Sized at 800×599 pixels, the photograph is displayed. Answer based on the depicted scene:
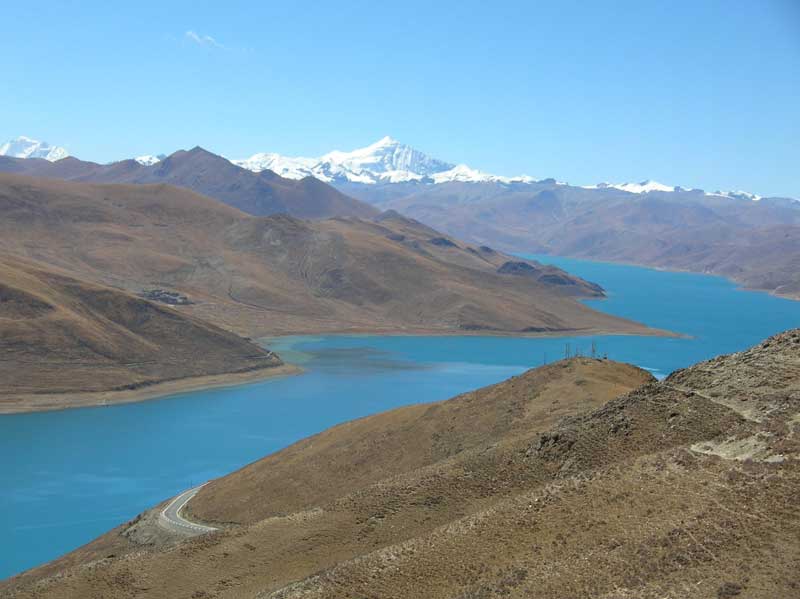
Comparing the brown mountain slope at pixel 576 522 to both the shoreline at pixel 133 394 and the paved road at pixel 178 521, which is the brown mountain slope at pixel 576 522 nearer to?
the paved road at pixel 178 521

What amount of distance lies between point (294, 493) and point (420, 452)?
863 cm

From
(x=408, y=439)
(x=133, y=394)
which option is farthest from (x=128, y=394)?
(x=408, y=439)

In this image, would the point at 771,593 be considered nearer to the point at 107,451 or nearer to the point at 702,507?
the point at 702,507

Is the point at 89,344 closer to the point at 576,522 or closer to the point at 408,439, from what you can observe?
the point at 408,439

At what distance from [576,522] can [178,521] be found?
3680cm

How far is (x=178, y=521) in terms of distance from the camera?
59250 millimetres

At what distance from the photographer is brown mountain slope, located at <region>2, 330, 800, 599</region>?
2603 cm

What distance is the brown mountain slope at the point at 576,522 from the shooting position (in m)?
26.0

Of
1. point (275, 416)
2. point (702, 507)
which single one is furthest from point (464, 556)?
point (275, 416)

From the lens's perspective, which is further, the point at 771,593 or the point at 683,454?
the point at 683,454

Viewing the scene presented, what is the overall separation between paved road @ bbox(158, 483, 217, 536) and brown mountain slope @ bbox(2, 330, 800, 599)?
599 inches

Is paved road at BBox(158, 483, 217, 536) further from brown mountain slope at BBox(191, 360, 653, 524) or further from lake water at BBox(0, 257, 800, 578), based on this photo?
lake water at BBox(0, 257, 800, 578)

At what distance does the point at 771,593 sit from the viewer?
76.0 ft

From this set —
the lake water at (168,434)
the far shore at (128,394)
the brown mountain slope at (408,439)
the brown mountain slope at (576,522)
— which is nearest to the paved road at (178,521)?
the brown mountain slope at (408,439)
